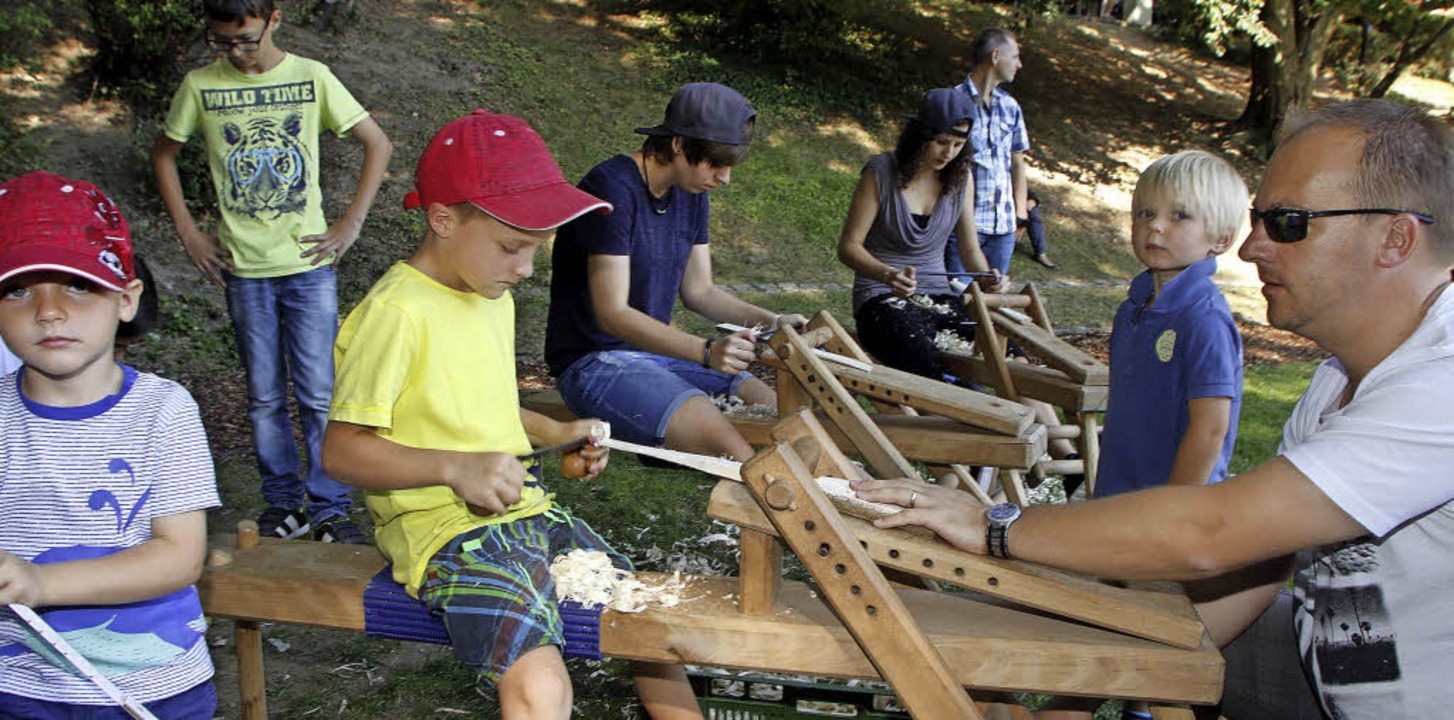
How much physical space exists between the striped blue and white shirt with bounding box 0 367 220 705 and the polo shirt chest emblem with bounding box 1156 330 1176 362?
2.63 meters

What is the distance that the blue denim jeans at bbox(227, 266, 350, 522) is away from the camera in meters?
4.34

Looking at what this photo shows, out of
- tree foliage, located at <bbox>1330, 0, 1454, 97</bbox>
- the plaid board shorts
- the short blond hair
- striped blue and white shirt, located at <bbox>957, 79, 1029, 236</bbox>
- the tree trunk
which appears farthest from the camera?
the tree trunk

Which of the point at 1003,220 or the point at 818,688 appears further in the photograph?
the point at 1003,220

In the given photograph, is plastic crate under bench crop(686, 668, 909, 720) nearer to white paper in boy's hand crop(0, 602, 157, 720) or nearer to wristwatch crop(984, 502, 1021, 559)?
wristwatch crop(984, 502, 1021, 559)

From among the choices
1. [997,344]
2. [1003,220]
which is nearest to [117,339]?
[997,344]

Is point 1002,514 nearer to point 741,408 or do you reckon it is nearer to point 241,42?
point 741,408

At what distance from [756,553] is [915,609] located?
42cm

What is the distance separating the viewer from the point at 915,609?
8.45ft

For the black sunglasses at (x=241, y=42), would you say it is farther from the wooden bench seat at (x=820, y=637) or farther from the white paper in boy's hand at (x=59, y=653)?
the white paper in boy's hand at (x=59, y=653)

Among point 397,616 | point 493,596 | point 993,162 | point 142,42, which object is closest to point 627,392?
point 397,616

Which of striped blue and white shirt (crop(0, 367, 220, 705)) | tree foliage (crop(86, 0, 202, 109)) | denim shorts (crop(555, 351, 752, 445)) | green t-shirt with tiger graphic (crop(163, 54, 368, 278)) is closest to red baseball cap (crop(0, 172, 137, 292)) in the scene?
striped blue and white shirt (crop(0, 367, 220, 705))

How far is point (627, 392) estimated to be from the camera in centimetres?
383

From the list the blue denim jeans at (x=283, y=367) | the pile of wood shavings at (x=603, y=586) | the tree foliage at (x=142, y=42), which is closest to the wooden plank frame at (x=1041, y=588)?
the pile of wood shavings at (x=603, y=586)

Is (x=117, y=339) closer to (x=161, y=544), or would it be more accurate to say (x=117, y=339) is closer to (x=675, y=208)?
(x=161, y=544)
